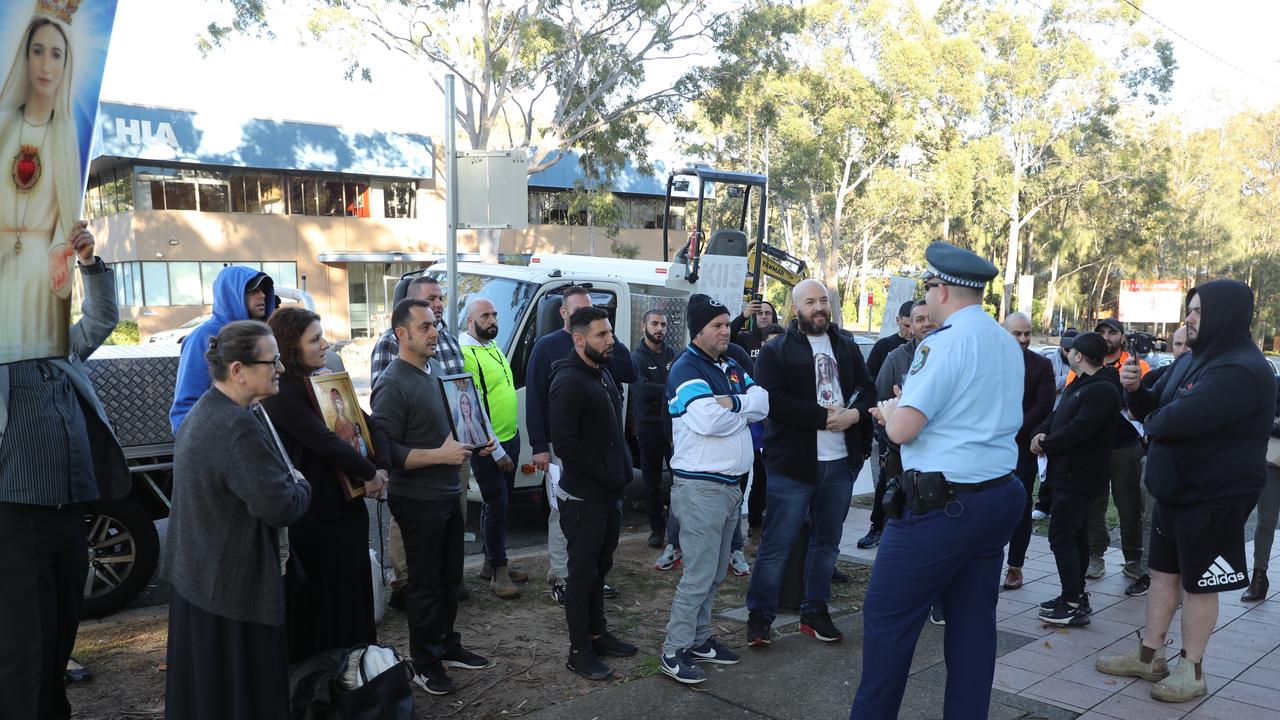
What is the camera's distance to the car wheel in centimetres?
530

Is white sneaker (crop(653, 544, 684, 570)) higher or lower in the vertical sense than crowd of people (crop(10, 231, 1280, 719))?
lower

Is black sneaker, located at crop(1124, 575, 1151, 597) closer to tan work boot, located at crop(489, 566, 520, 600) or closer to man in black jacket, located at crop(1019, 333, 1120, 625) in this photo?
man in black jacket, located at crop(1019, 333, 1120, 625)

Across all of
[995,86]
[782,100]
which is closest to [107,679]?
[782,100]

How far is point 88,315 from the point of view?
12.1ft

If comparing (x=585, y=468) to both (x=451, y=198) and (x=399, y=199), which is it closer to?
(x=451, y=198)

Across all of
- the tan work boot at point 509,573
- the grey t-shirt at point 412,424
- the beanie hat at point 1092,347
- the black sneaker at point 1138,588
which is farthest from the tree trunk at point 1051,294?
the grey t-shirt at point 412,424

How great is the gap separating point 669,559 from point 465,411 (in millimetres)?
2479

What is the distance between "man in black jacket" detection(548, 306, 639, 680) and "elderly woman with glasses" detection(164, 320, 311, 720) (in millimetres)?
1605

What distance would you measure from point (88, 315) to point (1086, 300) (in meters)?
60.3

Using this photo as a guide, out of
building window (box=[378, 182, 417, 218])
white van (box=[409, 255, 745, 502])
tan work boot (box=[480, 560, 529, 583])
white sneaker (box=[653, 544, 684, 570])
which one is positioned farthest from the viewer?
building window (box=[378, 182, 417, 218])

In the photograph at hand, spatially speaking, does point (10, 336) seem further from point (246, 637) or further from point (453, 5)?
point (453, 5)

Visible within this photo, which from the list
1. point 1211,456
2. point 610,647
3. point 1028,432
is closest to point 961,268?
point 1211,456

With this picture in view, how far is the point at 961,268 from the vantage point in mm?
3654

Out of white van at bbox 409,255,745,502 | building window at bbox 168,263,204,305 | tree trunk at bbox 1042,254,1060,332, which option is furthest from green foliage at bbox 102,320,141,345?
tree trunk at bbox 1042,254,1060,332
